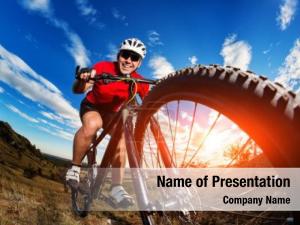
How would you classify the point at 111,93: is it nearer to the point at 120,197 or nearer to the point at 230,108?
the point at 120,197

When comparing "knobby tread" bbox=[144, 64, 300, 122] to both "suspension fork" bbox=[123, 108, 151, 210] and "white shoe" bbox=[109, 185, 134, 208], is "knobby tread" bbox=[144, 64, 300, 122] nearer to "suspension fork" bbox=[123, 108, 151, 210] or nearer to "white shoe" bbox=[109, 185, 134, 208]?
"suspension fork" bbox=[123, 108, 151, 210]

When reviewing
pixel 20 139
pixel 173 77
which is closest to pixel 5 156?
pixel 20 139

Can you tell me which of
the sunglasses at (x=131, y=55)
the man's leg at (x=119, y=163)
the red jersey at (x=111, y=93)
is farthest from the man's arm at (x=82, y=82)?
the man's leg at (x=119, y=163)

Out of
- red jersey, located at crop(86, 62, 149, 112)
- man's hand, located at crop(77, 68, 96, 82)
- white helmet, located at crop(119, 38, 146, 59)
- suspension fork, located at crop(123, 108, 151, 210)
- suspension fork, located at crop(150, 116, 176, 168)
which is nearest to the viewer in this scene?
suspension fork, located at crop(123, 108, 151, 210)

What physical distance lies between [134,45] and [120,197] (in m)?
2.35

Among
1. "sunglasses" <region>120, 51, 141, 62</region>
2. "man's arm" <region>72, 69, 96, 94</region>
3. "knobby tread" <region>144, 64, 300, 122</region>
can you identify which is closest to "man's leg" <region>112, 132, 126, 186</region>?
"man's arm" <region>72, 69, 96, 94</region>

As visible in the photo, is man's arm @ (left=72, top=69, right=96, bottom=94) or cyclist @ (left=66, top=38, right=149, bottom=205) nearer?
man's arm @ (left=72, top=69, right=96, bottom=94)

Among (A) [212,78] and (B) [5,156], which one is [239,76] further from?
(B) [5,156]

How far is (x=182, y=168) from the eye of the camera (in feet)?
10.4

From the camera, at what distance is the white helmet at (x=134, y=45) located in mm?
5137

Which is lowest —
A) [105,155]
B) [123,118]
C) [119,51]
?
[105,155]

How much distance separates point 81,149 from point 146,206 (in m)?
2.45

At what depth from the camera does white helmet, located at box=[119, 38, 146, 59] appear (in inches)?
202

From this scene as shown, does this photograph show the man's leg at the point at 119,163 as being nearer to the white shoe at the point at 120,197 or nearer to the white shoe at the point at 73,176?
the white shoe at the point at 120,197
